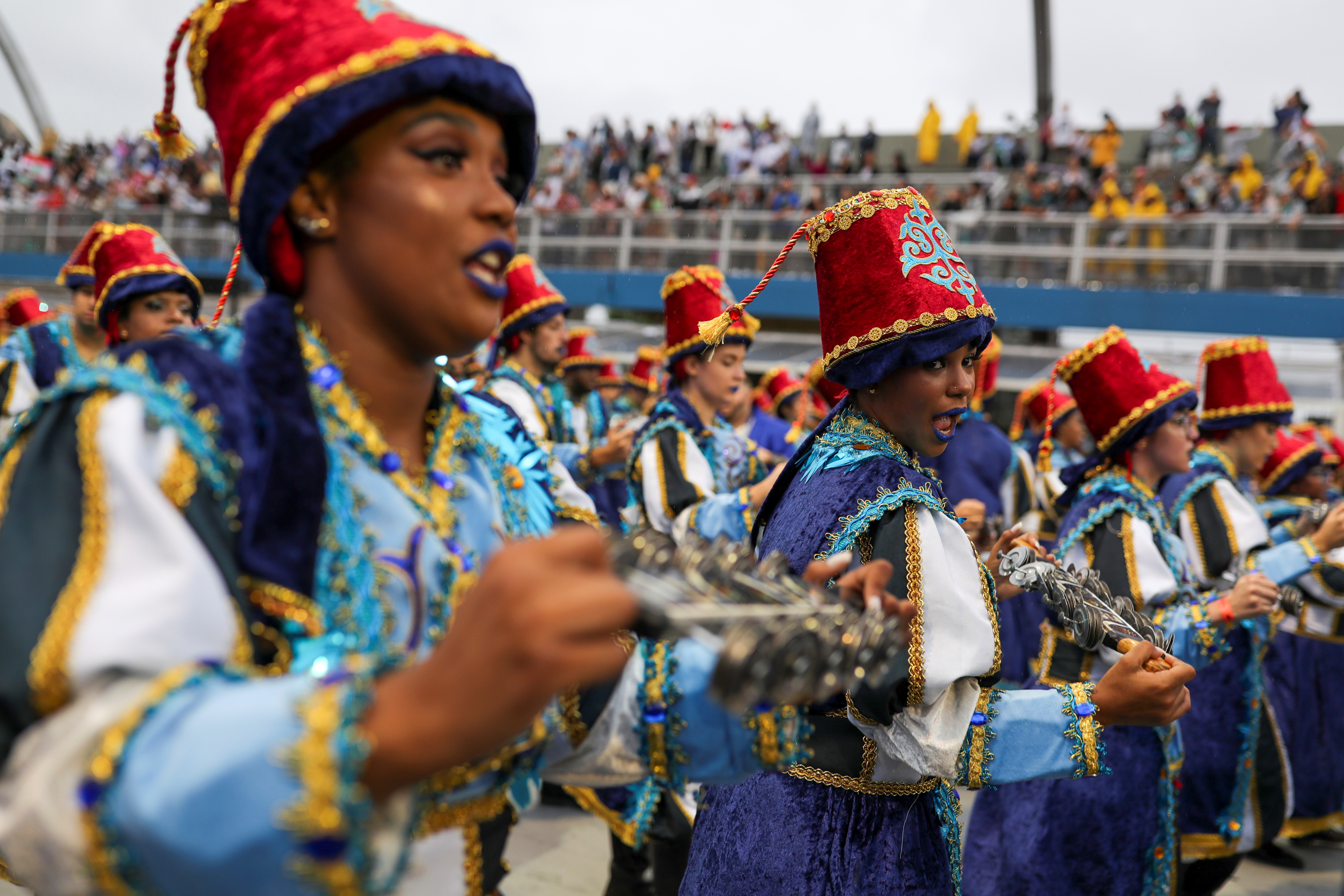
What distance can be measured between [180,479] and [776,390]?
10.1 metres

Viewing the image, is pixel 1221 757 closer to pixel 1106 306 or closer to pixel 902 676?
pixel 902 676

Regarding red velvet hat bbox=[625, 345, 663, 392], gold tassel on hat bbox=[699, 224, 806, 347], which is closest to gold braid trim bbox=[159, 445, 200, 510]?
gold tassel on hat bbox=[699, 224, 806, 347]

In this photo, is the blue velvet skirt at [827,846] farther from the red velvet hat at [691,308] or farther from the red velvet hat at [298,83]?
the red velvet hat at [691,308]

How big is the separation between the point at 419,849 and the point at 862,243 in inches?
71.8

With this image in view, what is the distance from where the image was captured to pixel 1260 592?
3.59m

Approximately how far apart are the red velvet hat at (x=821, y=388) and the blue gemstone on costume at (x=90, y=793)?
4009mm

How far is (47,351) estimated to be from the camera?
19.4 feet

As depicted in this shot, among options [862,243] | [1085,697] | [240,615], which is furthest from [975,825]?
[240,615]

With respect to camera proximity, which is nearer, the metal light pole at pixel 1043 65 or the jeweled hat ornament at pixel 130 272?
the jeweled hat ornament at pixel 130 272

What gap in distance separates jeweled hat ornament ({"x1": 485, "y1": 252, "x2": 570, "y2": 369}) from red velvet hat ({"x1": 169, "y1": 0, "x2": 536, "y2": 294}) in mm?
5003

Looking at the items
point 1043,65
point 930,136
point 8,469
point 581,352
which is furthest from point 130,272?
point 930,136

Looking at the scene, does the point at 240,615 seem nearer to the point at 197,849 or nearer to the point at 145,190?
the point at 197,849

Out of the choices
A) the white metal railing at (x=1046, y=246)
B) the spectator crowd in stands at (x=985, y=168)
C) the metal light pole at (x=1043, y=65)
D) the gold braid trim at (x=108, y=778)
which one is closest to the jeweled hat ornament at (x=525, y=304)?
the gold braid trim at (x=108, y=778)

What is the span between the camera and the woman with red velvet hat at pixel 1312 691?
5566mm
